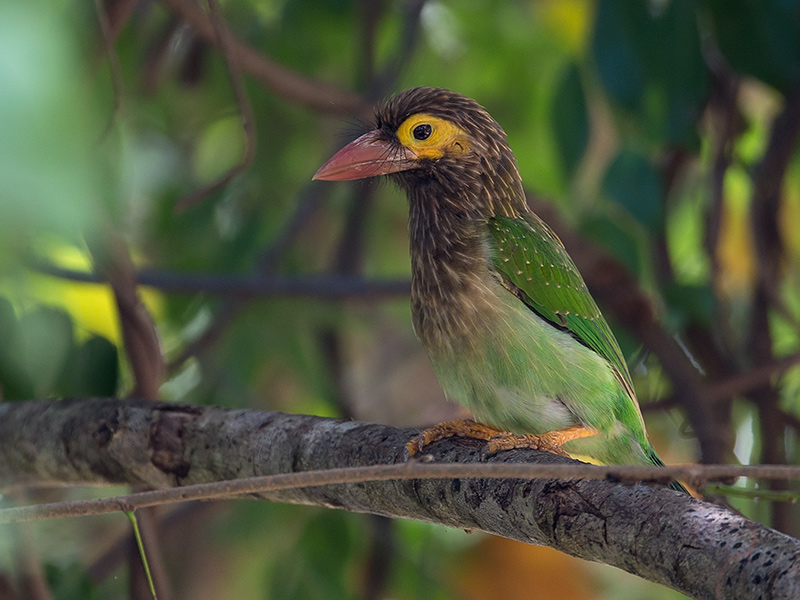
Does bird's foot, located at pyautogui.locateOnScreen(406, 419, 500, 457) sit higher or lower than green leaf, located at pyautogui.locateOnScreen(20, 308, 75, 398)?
lower

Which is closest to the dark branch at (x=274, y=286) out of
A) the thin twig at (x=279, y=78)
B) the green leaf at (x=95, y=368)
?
the thin twig at (x=279, y=78)

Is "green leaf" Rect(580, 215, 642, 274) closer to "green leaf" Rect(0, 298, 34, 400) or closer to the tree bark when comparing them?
the tree bark

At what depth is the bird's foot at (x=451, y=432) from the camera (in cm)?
221

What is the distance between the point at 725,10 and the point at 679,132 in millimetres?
448

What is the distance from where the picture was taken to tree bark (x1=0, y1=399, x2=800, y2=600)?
133cm

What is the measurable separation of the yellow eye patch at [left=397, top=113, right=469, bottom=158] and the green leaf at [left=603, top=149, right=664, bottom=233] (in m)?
0.50

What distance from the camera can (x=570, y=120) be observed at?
302 centimetres

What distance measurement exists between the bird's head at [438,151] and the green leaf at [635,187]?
14.0 inches

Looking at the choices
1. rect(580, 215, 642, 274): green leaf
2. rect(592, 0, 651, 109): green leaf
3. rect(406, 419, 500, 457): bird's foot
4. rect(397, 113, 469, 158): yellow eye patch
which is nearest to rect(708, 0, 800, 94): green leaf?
rect(592, 0, 651, 109): green leaf

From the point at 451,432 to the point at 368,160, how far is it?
33.4 inches

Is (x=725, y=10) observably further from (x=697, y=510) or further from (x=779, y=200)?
(x=697, y=510)

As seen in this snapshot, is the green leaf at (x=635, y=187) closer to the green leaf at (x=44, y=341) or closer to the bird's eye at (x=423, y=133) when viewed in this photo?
the bird's eye at (x=423, y=133)

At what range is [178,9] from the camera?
10.3ft

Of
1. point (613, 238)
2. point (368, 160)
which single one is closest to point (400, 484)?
point (368, 160)
